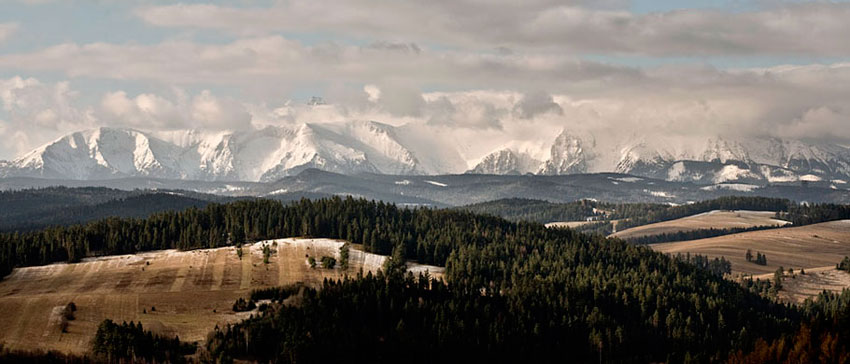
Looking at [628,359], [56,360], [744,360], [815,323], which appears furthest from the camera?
[628,359]

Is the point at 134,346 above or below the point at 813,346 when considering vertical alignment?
below

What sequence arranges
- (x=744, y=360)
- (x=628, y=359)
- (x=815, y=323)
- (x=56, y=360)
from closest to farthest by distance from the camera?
(x=56, y=360), (x=744, y=360), (x=815, y=323), (x=628, y=359)

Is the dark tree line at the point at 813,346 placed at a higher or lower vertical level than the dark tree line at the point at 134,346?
higher

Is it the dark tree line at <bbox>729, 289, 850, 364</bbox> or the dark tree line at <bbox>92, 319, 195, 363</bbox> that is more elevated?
the dark tree line at <bbox>729, 289, 850, 364</bbox>

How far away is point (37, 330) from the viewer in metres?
169

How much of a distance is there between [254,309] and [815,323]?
11258 cm

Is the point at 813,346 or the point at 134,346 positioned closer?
the point at 134,346

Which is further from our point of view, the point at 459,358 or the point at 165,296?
the point at 165,296

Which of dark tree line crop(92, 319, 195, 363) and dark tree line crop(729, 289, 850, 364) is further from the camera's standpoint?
dark tree line crop(92, 319, 195, 363)

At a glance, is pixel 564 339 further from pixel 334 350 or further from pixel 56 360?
pixel 56 360

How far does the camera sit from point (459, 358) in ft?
589

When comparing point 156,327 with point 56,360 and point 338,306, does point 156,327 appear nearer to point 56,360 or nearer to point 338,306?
point 56,360

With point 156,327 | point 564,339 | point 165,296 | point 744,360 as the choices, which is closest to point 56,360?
point 156,327

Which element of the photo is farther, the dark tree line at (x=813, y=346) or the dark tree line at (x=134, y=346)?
the dark tree line at (x=134, y=346)
